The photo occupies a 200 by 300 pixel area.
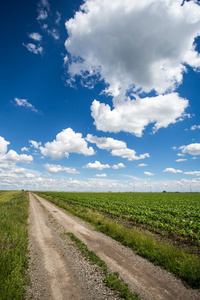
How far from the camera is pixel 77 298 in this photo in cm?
509

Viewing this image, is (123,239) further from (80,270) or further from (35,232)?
(35,232)

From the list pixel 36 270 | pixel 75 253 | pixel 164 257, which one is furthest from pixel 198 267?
pixel 36 270

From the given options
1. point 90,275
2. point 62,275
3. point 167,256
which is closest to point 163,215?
point 167,256

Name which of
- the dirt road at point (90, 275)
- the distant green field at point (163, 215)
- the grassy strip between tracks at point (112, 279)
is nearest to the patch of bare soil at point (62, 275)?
the dirt road at point (90, 275)

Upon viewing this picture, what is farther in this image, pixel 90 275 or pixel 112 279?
pixel 90 275

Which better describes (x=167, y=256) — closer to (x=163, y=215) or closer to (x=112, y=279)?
(x=112, y=279)

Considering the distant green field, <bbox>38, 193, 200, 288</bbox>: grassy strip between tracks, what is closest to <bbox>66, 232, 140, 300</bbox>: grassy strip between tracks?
<bbox>38, 193, 200, 288</bbox>: grassy strip between tracks

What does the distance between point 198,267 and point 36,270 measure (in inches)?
298

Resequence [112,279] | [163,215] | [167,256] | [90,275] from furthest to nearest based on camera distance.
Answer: [163,215]
[167,256]
[90,275]
[112,279]

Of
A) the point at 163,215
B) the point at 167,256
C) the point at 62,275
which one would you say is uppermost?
the point at 167,256

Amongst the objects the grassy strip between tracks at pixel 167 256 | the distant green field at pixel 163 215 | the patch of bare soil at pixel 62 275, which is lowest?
the distant green field at pixel 163 215

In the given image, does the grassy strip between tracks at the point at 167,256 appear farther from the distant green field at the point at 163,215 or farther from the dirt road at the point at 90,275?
the distant green field at the point at 163,215

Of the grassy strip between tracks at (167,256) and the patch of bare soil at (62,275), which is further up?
the grassy strip between tracks at (167,256)

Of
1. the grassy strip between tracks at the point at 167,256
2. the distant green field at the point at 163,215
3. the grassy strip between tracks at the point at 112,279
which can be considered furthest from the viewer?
the distant green field at the point at 163,215
